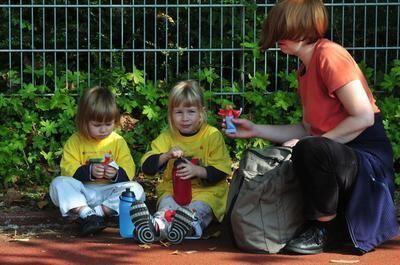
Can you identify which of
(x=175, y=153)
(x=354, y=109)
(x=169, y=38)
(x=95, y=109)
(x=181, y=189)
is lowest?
(x=181, y=189)

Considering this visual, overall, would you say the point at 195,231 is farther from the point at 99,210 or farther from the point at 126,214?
the point at 99,210

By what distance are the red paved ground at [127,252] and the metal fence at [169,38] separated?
2288 mm

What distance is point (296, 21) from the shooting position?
5465 millimetres

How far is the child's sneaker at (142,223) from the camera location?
5.68 meters

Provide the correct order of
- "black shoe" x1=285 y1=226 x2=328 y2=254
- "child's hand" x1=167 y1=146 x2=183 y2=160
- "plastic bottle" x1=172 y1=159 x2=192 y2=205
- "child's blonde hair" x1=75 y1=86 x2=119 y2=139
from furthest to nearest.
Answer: "child's blonde hair" x1=75 y1=86 x2=119 y2=139 → "plastic bottle" x1=172 y1=159 x2=192 y2=205 → "child's hand" x1=167 y1=146 x2=183 y2=160 → "black shoe" x1=285 y1=226 x2=328 y2=254

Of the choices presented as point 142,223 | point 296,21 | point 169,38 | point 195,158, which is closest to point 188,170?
point 195,158

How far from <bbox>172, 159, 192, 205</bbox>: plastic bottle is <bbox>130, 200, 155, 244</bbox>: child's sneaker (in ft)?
1.40

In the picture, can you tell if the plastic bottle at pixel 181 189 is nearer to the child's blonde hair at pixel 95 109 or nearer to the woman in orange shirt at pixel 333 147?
the child's blonde hair at pixel 95 109

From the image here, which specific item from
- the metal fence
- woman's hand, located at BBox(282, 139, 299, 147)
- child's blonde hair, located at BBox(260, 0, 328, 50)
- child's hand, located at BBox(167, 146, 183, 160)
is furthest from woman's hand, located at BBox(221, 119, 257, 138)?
the metal fence

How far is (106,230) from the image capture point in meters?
6.23

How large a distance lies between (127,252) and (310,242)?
43.7 inches

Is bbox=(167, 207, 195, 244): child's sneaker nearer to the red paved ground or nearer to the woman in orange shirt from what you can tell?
the red paved ground

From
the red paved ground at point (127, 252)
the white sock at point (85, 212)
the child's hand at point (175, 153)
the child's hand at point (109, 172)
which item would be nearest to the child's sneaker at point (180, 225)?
the red paved ground at point (127, 252)

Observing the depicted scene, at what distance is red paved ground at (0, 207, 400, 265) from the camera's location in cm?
535
